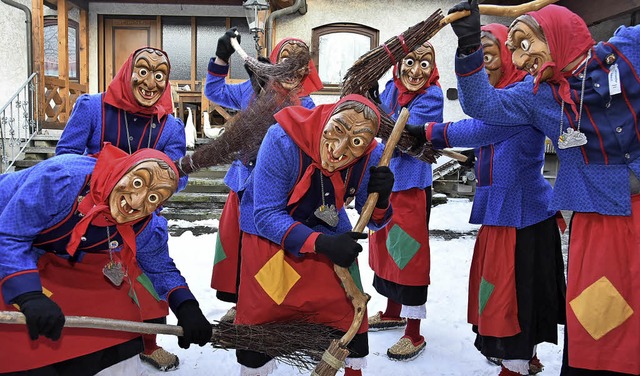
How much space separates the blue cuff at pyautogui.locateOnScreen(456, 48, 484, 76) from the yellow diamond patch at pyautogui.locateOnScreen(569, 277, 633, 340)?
0.81m

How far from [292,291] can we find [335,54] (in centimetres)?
750

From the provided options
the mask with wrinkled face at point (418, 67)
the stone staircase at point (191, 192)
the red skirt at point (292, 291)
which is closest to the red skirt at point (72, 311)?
the red skirt at point (292, 291)

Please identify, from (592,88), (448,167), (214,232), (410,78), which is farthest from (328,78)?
(592,88)

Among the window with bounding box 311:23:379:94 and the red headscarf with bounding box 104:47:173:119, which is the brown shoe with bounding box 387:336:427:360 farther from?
the window with bounding box 311:23:379:94

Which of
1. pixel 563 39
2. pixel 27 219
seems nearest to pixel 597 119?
pixel 563 39

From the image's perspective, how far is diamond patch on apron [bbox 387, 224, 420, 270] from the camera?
9.45ft

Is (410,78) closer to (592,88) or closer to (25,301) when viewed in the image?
(592,88)

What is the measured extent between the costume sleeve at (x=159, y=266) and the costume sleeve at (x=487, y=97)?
4.11ft

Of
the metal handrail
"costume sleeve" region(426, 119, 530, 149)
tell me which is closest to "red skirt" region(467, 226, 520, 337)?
"costume sleeve" region(426, 119, 530, 149)

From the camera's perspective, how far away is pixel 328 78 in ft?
29.2

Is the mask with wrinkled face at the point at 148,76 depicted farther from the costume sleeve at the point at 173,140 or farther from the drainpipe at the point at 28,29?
the drainpipe at the point at 28,29

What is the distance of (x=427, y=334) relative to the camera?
3215 mm

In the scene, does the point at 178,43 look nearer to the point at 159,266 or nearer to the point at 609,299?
the point at 159,266

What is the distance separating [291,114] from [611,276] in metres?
1.21
